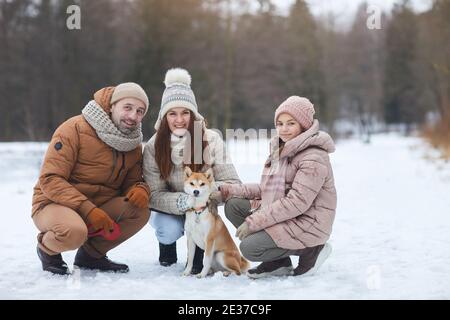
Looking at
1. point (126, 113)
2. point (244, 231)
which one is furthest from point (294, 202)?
point (126, 113)

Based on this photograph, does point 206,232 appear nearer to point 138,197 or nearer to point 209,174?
point 209,174

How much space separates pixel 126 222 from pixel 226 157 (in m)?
0.89

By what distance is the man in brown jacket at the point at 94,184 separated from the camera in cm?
321

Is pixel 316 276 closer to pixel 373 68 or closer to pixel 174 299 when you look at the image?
pixel 174 299

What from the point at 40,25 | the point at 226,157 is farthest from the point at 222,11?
the point at 226,157

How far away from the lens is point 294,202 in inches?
121

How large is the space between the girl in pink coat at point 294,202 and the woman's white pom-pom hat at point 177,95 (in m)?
0.69

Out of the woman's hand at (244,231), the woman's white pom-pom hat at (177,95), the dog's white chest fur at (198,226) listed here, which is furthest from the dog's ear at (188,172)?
the woman's hand at (244,231)

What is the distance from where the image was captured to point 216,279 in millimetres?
3258

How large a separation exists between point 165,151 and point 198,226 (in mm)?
619

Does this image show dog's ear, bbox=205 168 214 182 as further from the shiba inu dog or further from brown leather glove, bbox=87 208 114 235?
brown leather glove, bbox=87 208 114 235

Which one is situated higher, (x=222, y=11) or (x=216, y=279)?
(x=222, y=11)

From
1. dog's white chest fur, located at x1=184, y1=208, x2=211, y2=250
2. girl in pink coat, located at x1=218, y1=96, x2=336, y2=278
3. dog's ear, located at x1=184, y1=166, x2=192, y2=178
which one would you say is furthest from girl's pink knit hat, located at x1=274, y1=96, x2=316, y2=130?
dog's white chest fur, located at x1=184, y1=208, x2=211, y2=250
